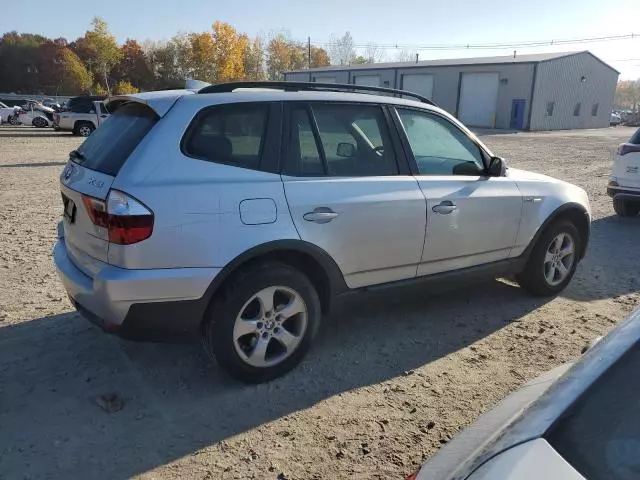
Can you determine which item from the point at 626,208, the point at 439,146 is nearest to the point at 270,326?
the point at 439,146

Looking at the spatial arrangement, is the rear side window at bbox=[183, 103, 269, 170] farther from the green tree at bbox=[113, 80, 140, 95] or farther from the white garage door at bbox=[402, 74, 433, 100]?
the green tree at bbox=[113, 80, 140, 95]

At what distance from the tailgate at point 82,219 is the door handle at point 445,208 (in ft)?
7.52

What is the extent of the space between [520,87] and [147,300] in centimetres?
4193

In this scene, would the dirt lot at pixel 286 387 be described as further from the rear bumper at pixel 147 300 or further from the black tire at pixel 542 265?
the rear bumper at pixel 147 300

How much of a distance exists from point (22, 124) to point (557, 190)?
32906mm

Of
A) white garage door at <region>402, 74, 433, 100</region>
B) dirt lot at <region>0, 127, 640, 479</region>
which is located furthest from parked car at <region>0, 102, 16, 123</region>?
white garage door at <region>402, 74, 433, 100</region>

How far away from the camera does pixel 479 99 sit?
1673 inches

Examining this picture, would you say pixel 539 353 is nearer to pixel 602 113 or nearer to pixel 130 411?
pixel 130 411

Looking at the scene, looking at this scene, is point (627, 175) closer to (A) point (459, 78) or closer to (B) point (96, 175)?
(B) point (96, 175)

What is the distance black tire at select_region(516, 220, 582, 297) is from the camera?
4.88m

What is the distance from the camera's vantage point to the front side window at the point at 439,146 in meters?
4.12

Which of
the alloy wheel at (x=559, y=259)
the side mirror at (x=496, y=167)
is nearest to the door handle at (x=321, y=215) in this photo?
the side mirror at (x=496, y=167)

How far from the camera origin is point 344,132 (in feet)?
12.5

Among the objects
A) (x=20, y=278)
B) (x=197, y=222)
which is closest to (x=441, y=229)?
(x=197, y=222)
